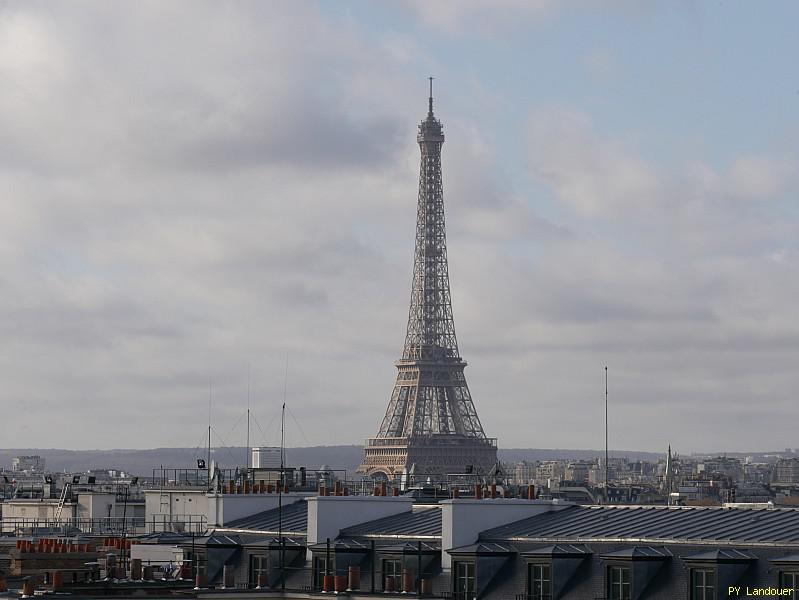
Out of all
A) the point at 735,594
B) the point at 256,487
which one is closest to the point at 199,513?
the point at 256,487

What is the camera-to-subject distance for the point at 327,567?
51.5 meters

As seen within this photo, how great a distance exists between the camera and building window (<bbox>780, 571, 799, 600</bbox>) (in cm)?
4147

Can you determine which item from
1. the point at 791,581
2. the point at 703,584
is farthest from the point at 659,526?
the point at 791,581

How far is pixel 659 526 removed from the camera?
158 feet

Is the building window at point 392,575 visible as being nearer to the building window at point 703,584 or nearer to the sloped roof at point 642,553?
the sloped roof at point 642,553

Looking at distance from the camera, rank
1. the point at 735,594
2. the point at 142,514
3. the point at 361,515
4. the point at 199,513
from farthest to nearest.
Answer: the point at 142,514
the point at 199,513
the point at 361,515
the point at 735,594

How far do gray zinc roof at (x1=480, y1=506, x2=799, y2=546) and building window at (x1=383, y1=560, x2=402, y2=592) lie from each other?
2.32 m

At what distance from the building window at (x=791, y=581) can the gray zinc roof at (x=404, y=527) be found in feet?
41.0

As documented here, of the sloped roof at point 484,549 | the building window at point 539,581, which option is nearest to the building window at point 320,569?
the sloped roof at point 484,549

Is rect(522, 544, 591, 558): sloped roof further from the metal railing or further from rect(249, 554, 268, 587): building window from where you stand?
the metal railing

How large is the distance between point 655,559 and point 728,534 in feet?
6.25

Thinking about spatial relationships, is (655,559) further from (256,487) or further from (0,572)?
(256,487)

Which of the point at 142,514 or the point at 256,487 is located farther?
the point at 142,514

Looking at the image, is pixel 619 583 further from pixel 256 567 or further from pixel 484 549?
pixel 256 567
